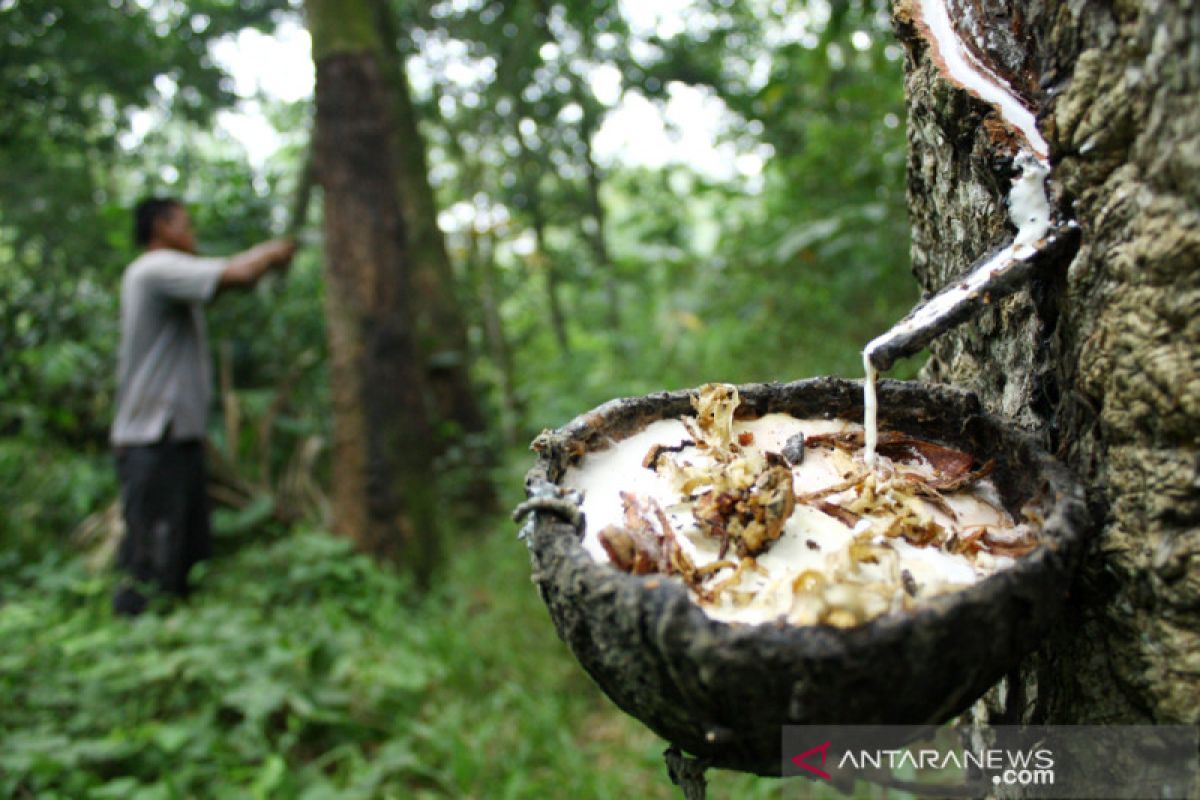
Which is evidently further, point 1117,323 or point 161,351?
point 161,351

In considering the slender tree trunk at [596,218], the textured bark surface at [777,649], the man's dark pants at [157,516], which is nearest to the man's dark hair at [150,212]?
the man's dark pants at [157,516]

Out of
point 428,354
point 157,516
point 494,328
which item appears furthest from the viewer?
point 494,328

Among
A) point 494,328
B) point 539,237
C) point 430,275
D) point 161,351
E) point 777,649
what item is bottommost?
point 777,649

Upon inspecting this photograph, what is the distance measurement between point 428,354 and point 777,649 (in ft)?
14.4

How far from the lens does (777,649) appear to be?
619 mm

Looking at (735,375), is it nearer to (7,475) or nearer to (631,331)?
(631,331)

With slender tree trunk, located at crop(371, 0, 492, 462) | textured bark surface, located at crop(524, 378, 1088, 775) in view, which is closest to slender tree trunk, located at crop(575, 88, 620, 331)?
slender tree trunk, located at crop(371, 0, 492, 462)

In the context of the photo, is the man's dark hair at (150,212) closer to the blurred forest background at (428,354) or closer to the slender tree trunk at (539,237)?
the blurred forest background at (428,354)

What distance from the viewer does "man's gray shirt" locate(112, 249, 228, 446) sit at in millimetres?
3463

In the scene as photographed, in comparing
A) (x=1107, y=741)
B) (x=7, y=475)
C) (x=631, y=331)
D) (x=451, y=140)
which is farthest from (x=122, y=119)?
(x=1107, y=741)

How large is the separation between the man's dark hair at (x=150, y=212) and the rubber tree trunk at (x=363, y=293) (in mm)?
687

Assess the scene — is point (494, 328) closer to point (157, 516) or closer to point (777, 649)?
point (157, 516)

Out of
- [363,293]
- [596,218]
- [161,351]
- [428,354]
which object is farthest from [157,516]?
[596,218]

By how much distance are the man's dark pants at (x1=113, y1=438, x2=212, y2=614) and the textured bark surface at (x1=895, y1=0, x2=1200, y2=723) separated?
11.2ft
